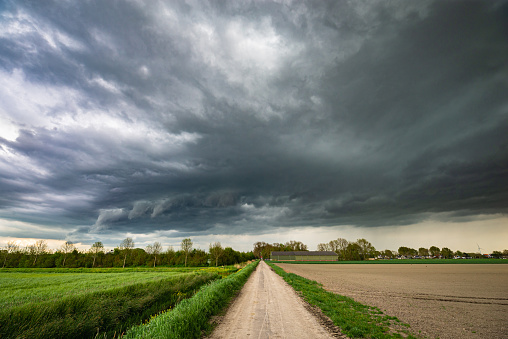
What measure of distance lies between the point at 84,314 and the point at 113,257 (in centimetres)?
10973

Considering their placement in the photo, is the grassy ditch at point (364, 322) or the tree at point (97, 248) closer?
the grassy ditch at point (364, 322)

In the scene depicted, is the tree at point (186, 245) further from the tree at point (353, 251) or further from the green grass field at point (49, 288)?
the tree at point (353, 251)

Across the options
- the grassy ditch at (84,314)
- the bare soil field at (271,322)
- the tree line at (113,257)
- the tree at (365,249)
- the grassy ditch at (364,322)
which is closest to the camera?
the grassy ditch at (84,314)

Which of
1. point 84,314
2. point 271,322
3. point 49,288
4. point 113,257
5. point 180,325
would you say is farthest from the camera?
point 113,257

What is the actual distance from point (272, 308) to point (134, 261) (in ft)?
351

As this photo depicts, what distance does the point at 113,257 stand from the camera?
98.8 metres

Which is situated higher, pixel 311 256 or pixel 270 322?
pixel 270 322

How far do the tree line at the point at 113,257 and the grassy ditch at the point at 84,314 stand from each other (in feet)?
288

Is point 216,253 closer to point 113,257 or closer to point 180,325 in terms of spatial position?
point 113,257

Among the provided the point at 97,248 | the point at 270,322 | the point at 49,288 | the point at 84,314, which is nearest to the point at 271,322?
the point at 270,322

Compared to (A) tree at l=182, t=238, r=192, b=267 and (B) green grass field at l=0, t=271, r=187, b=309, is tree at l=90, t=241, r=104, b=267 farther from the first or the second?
(B) green grass field at l=0, t=271, r=187, b=309

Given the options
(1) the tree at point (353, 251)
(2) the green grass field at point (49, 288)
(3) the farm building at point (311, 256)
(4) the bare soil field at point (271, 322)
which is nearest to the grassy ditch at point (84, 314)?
(2) the green grass field at point (49, 288)

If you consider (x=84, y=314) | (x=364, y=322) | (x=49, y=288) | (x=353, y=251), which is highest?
(x=84, y=314)

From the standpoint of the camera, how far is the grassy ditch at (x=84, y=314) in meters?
8.80
